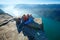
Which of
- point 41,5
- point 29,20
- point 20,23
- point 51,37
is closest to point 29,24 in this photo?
point 29,20

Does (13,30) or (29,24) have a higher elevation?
(13,30)

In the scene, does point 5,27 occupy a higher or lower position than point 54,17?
higher

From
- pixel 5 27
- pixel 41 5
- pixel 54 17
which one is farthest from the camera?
pixel 41 5

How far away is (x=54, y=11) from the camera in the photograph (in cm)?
1942

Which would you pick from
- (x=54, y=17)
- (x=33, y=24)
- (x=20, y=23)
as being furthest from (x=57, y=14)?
(x=20, y=23)

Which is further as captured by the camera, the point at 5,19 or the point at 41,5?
the point at 41,5

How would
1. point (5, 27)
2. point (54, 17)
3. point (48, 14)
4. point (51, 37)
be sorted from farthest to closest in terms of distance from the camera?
point (48, 14), point (54, 17), point (51, 37), point (5, 27)

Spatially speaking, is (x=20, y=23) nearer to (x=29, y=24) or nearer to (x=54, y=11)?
(x=29, y=24)

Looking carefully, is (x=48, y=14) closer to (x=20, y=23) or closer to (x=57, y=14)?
(x=57, y=14)

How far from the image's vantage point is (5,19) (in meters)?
4.01

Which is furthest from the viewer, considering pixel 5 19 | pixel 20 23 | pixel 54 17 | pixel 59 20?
pixel 54 17

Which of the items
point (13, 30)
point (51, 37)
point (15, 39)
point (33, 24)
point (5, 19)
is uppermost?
point (5, 19)

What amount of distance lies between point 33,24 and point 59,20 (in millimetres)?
7568

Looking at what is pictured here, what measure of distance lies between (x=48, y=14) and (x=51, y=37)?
8499 mm
